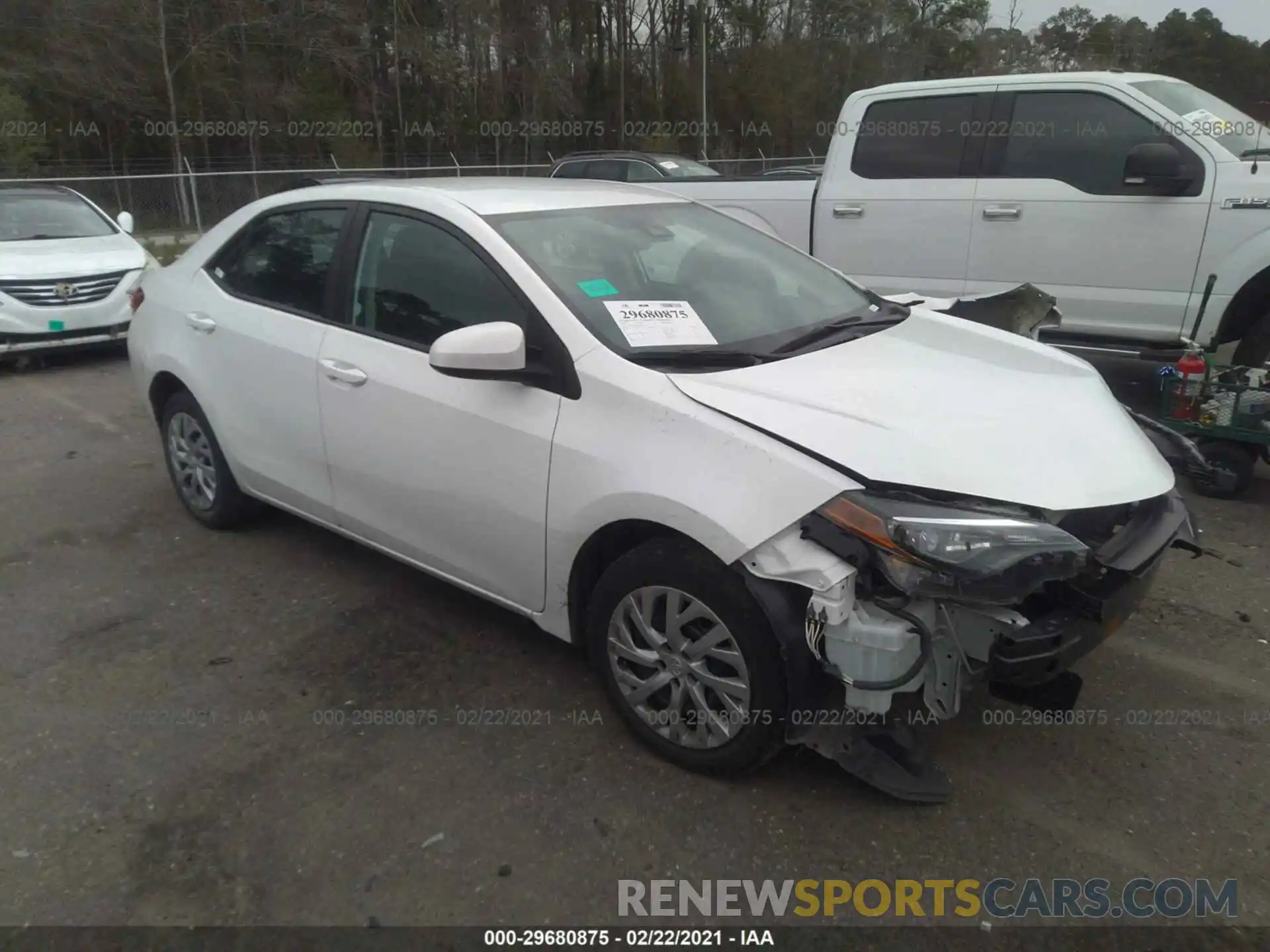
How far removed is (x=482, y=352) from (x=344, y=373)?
937mm

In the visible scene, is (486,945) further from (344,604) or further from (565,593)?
(344,604)

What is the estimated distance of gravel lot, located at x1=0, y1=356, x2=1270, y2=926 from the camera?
2.61 m

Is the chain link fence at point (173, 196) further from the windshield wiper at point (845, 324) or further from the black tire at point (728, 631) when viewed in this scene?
the black tire at point (728, 631)

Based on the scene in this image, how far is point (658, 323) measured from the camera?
126 inches

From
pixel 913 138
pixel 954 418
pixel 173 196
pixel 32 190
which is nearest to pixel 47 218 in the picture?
pixel 32 190

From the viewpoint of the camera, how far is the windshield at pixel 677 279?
10.5ft

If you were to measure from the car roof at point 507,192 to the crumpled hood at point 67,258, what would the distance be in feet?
18.6

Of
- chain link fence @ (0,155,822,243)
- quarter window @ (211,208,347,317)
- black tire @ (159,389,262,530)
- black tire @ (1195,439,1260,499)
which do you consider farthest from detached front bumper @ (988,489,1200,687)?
chain link fence @ (0,155,822,243)

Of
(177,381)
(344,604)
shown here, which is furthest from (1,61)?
(344,604)

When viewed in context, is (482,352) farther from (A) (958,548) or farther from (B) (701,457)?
(A) (958,548)

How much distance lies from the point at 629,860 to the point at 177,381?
3.39 metres

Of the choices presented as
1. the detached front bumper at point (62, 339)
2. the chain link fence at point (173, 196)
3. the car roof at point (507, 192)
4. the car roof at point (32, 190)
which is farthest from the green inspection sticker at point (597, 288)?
the chain link fence at point (173, 196)

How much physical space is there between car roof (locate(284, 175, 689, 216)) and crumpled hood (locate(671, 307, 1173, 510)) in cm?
112

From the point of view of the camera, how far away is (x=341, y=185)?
410 cm
